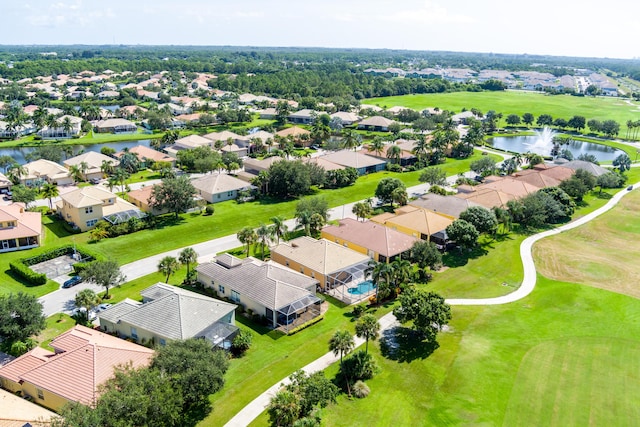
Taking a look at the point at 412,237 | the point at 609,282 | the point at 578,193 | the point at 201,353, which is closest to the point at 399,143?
the point at 578,193

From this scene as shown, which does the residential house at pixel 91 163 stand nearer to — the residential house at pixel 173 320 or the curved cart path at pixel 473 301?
the residential house at pixel 173 320

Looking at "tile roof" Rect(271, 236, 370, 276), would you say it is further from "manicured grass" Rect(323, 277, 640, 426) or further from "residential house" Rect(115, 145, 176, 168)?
"residential house" Rect(115, 145, 176, 168)

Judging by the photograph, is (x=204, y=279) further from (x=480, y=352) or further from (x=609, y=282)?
(x=609, y=282)

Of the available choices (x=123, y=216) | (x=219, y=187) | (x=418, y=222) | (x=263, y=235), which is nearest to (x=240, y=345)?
(x=263, y=235)

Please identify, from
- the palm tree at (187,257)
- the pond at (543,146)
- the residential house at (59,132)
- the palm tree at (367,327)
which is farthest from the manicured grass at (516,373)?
the residential house at (59,132)

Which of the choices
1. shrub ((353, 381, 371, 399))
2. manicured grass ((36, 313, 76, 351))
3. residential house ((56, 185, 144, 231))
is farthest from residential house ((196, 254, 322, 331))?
residential house ((56, 185, 144, 231))

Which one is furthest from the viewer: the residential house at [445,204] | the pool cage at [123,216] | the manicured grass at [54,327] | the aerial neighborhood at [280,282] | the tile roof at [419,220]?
the residential house at [445,204]
